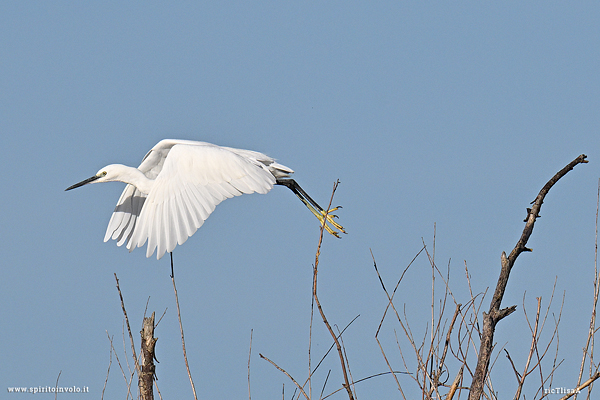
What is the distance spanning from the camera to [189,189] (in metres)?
6.66

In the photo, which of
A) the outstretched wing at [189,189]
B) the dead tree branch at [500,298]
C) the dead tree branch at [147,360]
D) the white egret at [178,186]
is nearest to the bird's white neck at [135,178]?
the white egret at [178,186]

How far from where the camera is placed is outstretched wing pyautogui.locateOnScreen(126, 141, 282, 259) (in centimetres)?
604

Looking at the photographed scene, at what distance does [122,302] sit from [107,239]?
15.4 feet

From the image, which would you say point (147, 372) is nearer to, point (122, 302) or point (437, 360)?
point (122, 302)

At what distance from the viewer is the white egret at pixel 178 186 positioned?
614 centimetres

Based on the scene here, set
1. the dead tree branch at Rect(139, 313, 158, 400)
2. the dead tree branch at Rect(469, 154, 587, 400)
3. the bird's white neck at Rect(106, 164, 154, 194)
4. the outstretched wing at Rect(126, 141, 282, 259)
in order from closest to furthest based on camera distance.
Result: the dead tree branch at Rect(469, 154, 587, 400) < the dead tree branch at Rect(139, 313, 158, 400) < the outstretched wing at Rect(126, 141, 282, 259) < the bird's white neck at Rect(106, 164, 154, 194)

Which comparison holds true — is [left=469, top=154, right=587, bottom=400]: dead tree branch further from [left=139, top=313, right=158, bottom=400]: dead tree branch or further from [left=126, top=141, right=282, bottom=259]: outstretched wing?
[left=126, top=141, right=282, bottom=259]: outstretched wing

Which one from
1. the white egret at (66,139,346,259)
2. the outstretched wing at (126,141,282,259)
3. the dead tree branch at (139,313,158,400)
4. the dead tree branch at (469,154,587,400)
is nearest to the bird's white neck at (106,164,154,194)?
the white egret at (66,139,346,259)

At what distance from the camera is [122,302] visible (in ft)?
12.4

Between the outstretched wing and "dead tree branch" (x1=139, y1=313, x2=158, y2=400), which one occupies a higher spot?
the outstretched wing

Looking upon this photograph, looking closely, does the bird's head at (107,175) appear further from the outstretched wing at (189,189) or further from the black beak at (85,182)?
the outstretched wing at (189,189)

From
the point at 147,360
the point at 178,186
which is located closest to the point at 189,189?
the point at 178,186

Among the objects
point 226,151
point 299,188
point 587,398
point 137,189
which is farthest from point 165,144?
point 587,398

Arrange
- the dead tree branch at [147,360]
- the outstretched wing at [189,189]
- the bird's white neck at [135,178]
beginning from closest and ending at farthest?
the dead tree branch at [147,360], the outstretched wing at [189,189], the bird's white neck at [135,178]
